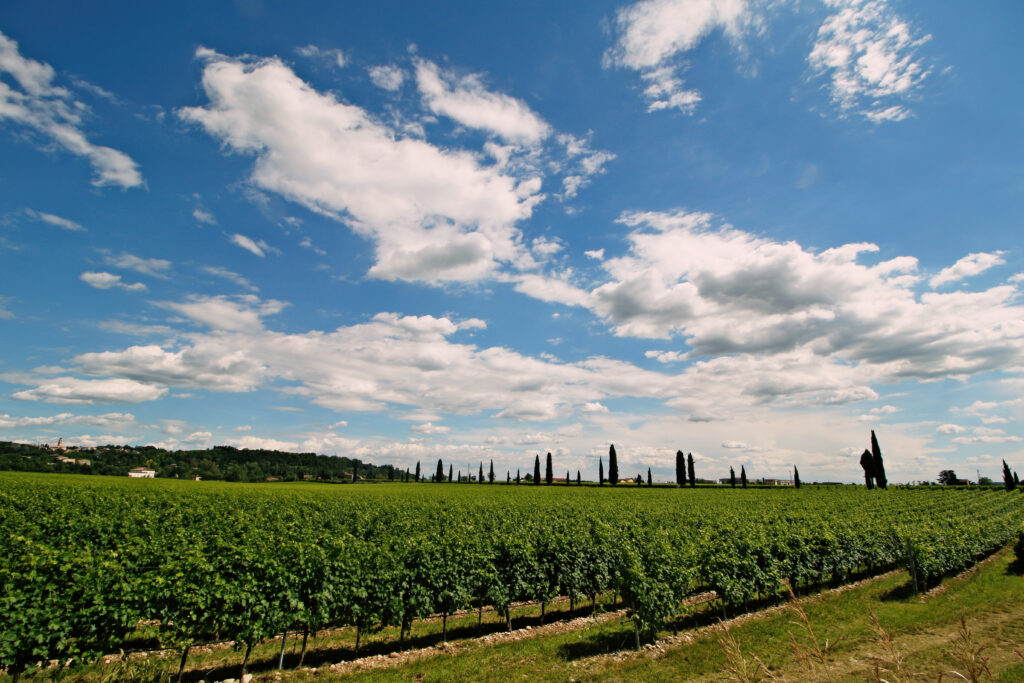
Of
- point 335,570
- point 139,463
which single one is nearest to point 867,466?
point 335,570

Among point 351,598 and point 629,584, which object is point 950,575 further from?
point 351,598

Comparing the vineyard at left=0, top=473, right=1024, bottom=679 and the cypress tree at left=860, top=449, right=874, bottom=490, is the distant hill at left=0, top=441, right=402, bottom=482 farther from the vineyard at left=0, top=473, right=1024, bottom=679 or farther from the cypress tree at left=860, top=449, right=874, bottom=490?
the cypress tree at left=860, top=449, right=874, bottom=490

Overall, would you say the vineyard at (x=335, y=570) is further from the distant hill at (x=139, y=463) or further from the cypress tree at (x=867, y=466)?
the distant hill at (x=139, y=463)

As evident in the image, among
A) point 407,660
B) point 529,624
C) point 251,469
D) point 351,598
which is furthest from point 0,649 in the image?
point 251,469

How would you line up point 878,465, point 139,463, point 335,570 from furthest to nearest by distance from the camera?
point 139,463, point 878,465, point 335,570

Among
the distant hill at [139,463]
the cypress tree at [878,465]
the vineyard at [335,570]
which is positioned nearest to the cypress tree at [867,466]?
the cypress tree at [878,465]

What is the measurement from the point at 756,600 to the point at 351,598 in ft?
65.6

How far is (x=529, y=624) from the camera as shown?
2128 centimetres

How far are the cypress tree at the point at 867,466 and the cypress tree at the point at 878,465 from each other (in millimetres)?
866

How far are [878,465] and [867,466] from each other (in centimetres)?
324

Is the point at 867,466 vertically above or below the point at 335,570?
above

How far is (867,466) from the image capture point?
4483 inches

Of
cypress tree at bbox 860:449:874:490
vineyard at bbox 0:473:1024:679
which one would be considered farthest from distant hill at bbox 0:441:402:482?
cypress tree at bbox 860:449:874:490

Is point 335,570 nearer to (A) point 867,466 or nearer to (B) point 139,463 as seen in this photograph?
(A) point 867,466
